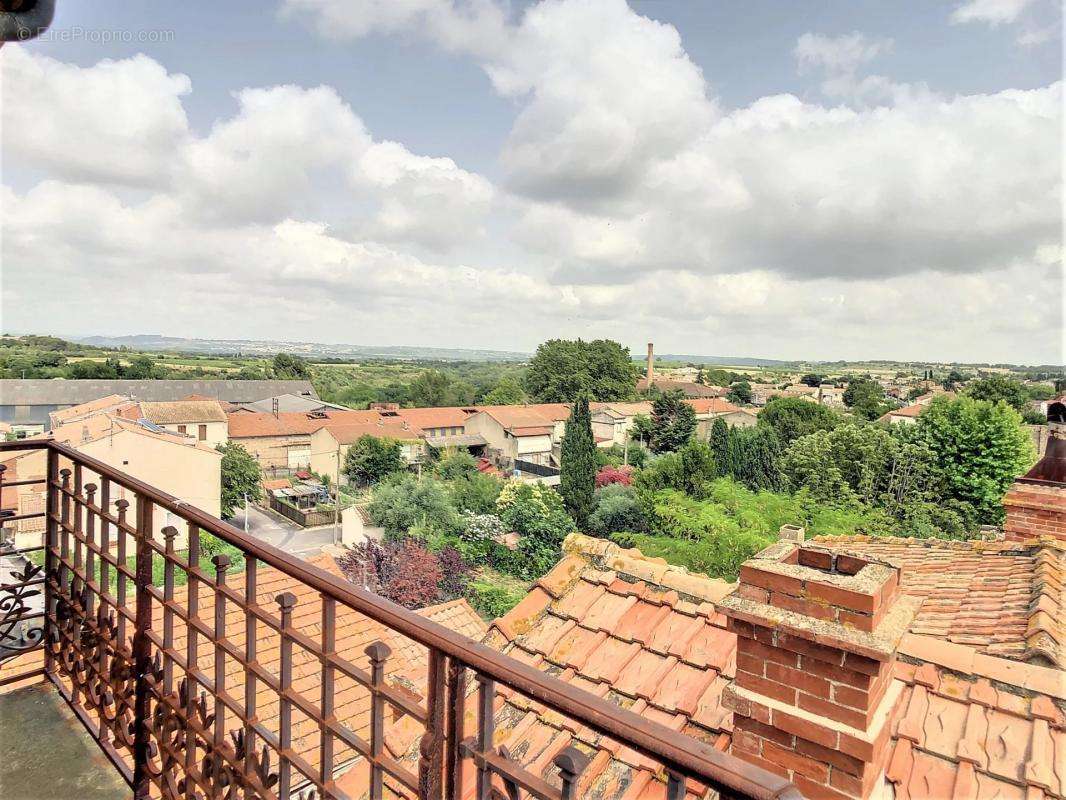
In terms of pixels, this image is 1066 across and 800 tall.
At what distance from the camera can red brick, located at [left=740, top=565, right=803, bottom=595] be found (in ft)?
8.05

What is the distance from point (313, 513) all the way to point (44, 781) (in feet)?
88.1

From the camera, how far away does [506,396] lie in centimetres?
6638

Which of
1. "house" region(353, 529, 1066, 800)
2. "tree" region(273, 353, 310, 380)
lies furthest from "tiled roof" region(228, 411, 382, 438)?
"tree" region(273, 353, 310, 380)

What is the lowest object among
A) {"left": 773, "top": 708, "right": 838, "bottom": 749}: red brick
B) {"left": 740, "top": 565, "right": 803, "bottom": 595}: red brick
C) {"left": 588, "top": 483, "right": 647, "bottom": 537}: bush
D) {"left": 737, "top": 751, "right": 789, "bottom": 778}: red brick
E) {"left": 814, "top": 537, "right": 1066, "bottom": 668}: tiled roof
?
{"left": 588, "top": 483, "right": 647, "bottom": 537}: bush

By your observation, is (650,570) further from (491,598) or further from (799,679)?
(491,598)

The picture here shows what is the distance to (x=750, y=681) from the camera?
243 centimetres

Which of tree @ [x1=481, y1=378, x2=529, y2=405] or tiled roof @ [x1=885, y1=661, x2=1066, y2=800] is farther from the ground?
tiled roof @ [x1=885, y1=661, x2=1066, y2=800]

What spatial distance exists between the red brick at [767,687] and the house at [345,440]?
32.9m

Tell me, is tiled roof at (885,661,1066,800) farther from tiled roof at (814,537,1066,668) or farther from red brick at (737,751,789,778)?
tiled roof at (814,537,1066,668)

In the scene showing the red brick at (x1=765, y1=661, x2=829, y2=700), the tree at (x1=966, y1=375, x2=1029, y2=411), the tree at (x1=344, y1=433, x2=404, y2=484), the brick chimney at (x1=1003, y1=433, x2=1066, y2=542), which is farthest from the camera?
the tree at (x1=966, y1=375, x2=1029, y2=411)

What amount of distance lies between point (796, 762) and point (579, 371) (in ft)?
199

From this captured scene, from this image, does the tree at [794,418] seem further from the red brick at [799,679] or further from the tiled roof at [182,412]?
the red brick at [799,679]

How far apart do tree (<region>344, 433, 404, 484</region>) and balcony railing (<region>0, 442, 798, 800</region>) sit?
30988 mm

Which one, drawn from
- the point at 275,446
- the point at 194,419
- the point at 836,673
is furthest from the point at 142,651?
the point at 275,446
